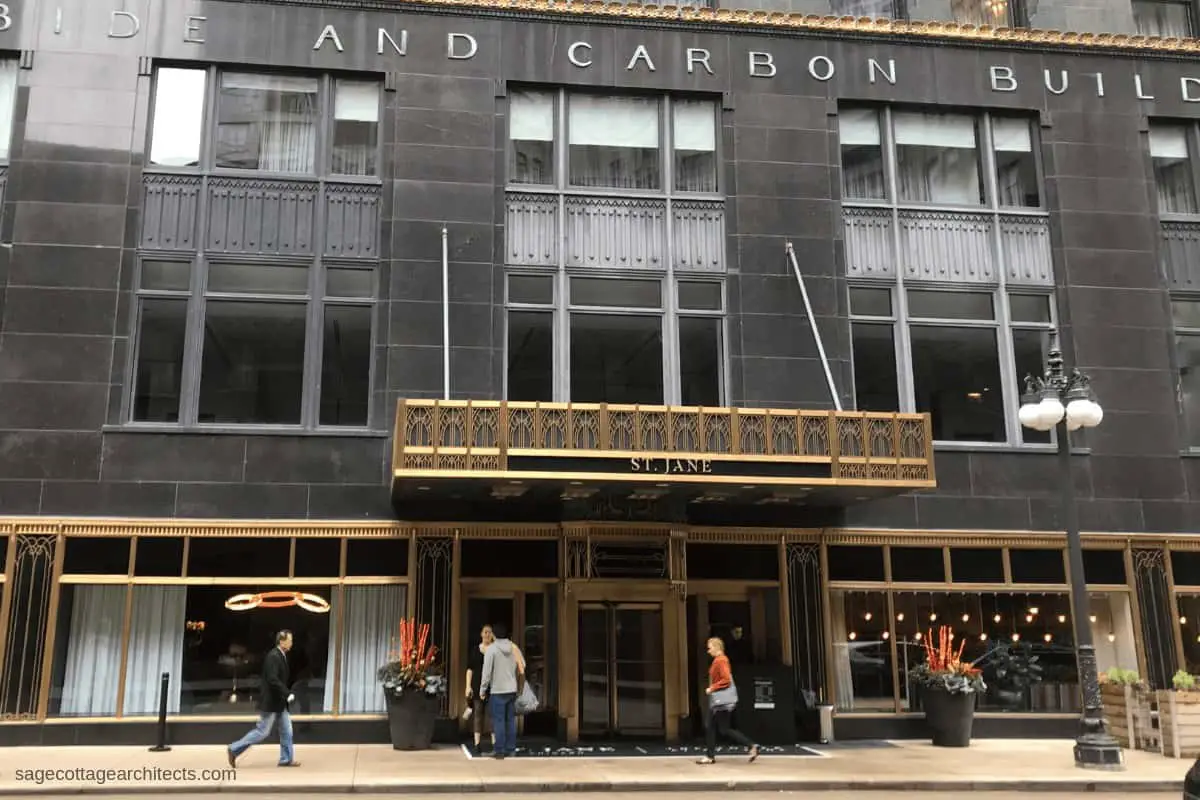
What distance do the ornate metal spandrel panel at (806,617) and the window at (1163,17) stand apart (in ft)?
43.6

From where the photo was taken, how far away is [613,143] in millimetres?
20234

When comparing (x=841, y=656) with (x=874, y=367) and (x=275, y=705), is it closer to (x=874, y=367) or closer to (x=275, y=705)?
(x=874, y=367)

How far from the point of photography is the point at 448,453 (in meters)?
15.4

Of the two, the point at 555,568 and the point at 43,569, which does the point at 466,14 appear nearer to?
the point at 555,568

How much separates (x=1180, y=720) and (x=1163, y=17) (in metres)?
14.7

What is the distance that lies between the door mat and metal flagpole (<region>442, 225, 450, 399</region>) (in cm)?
561

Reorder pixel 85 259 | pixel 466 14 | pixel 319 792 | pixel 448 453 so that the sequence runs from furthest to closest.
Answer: pixel 466 14 < pixel 85 259 < pixel 448 453 < pixel 319 792

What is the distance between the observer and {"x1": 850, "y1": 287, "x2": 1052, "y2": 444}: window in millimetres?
19844

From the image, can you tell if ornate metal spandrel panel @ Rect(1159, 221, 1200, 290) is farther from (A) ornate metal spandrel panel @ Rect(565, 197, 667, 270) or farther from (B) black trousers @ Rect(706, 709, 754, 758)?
(B) black trousers @ Rect(706, 709, 754, 758)

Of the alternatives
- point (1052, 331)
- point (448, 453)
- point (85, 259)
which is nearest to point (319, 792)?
point (448, 453)

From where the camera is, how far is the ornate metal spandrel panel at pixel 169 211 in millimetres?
18562

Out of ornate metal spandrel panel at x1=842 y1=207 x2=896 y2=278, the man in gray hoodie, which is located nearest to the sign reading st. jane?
the man in gray hoodie

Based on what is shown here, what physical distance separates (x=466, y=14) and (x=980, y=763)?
1516cm

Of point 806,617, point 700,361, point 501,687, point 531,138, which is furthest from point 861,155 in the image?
point 501,687
